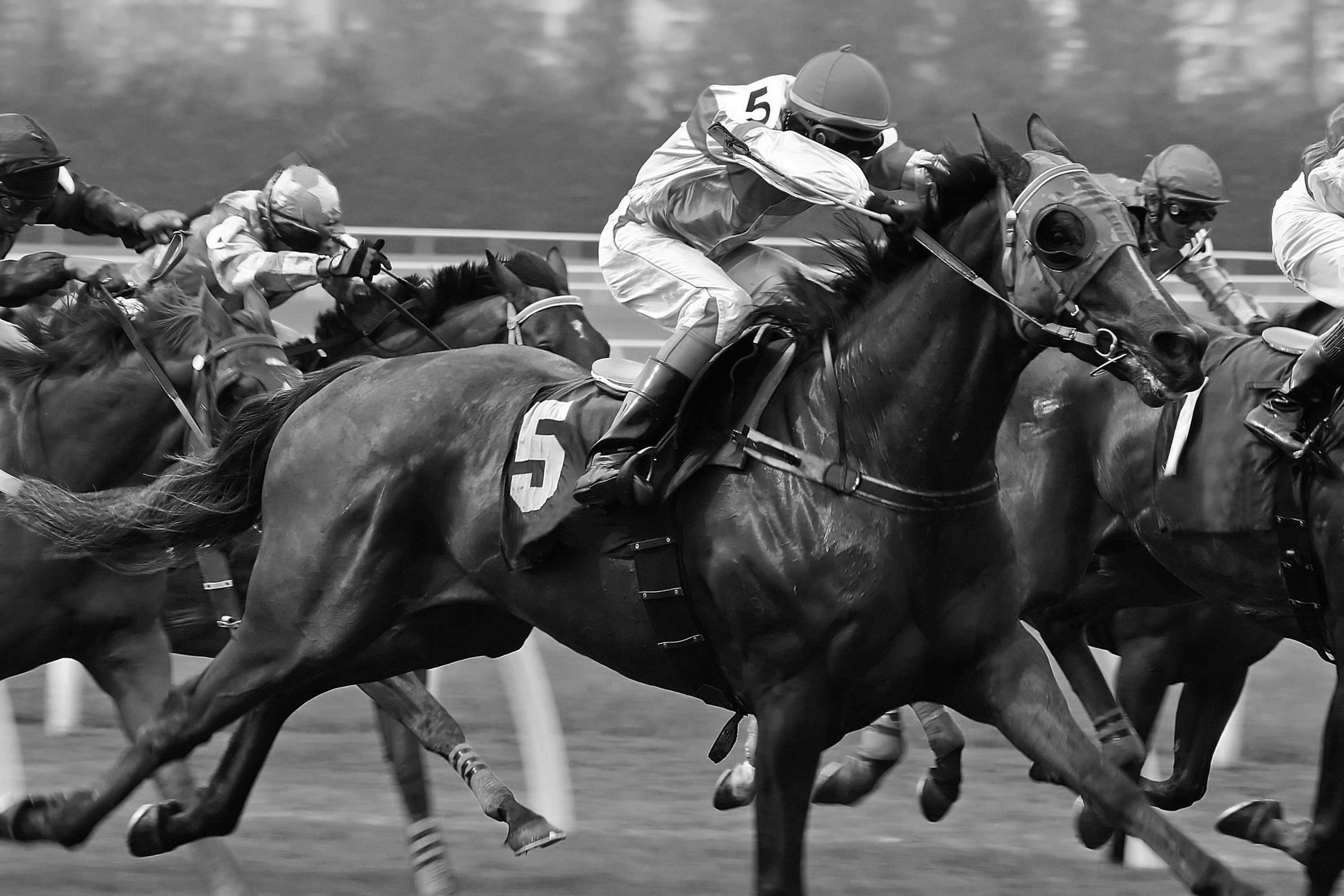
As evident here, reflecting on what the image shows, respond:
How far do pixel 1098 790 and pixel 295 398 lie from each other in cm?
235

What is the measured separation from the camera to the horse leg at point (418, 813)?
494cm

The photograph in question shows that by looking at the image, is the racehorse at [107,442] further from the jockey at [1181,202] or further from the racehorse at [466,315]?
the jockey at [1181,202]

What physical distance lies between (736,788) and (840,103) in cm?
234

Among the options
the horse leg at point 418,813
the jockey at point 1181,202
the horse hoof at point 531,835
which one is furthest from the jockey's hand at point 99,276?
the jockey at point 1181,202

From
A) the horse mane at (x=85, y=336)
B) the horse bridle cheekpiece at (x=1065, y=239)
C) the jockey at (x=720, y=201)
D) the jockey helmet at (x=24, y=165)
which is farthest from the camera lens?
the jockey helmet at (x=24, y=165)

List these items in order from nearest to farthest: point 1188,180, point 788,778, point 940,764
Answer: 1. point 788,778
2. point 940,764
3. point 1188,180

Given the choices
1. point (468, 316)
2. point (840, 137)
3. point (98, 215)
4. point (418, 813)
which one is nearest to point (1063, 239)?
point (840, 137)

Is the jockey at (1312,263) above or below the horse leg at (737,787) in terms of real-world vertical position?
above

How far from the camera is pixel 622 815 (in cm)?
611

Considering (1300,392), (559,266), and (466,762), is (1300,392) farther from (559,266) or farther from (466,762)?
(559,266)

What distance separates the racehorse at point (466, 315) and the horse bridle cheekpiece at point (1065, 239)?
117 inches

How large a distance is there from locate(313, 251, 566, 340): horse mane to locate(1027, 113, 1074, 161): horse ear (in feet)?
10.1

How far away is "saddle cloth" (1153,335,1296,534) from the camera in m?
5.05

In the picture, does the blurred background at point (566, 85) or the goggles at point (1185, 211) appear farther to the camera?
the blurred background at point (566, 85)
